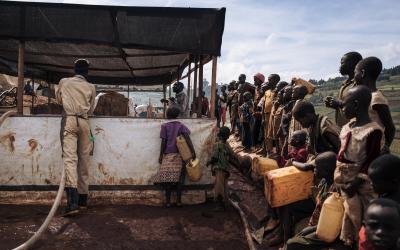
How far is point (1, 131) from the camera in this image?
6.06 metres

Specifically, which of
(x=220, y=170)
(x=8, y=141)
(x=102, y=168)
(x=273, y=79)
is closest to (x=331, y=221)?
(x=220, y=170)

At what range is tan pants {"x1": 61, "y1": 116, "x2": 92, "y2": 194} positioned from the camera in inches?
219

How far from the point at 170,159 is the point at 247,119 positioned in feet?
14.5

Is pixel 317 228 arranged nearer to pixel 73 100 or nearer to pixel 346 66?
pixel 346 66

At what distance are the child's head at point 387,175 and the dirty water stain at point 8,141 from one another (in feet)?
17.3

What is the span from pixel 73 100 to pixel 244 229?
119 inches

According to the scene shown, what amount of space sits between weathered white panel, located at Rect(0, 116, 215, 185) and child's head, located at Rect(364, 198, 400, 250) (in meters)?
4.02

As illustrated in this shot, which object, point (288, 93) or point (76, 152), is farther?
point (288, 93)

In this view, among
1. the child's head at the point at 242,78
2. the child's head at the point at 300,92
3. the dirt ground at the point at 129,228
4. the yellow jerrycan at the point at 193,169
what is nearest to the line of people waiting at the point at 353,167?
the child's head at the point at 300,92

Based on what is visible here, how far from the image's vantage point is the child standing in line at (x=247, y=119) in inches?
395

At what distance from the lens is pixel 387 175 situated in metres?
2.87

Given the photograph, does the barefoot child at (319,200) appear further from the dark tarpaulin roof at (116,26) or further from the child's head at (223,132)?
the dark tarpaulin roof at (116,26)

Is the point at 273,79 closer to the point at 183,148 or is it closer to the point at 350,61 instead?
the point at 183,148

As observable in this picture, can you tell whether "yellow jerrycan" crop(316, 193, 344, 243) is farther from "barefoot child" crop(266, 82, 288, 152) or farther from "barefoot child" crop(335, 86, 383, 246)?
"barefoot child" crop(266, 82, 288, 152)
